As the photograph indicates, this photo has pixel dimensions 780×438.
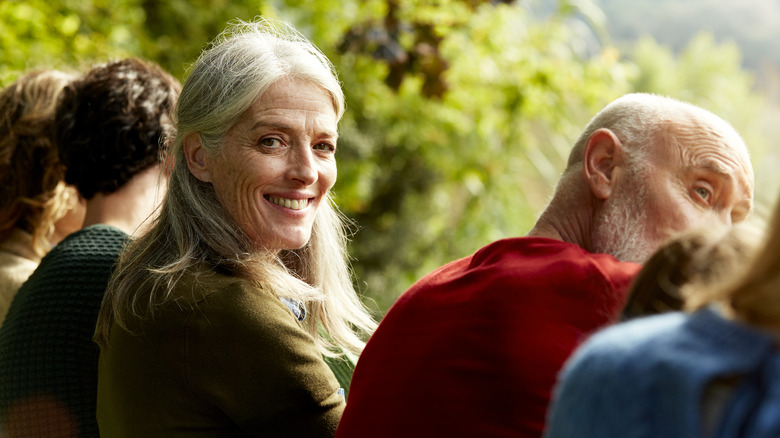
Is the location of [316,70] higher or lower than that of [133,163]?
higher

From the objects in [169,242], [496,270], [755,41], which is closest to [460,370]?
[496,270]

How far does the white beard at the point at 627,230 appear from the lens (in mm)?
1748

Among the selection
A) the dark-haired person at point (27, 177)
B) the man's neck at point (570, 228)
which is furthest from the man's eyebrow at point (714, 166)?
the dark-haired person at point (27, 177)

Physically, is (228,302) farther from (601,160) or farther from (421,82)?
(421,82)

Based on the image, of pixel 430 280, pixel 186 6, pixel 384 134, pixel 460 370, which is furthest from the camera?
pixel 384 134

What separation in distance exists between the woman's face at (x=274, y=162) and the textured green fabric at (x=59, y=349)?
0.42 meters

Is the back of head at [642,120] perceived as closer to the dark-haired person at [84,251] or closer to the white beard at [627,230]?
the white beard at [627,230]

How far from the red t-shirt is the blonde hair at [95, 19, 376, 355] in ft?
1.58

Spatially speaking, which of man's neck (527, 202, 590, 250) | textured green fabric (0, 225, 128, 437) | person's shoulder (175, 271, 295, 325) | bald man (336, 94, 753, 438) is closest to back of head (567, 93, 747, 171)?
bald man (336, 94, 753, 438)

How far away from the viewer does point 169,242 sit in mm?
1943

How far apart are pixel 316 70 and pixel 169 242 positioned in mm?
564

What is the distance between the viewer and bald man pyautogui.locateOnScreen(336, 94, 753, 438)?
4.54 ft

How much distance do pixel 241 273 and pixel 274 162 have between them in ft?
1.02

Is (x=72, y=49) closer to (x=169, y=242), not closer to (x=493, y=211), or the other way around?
(x=169, y=242)
